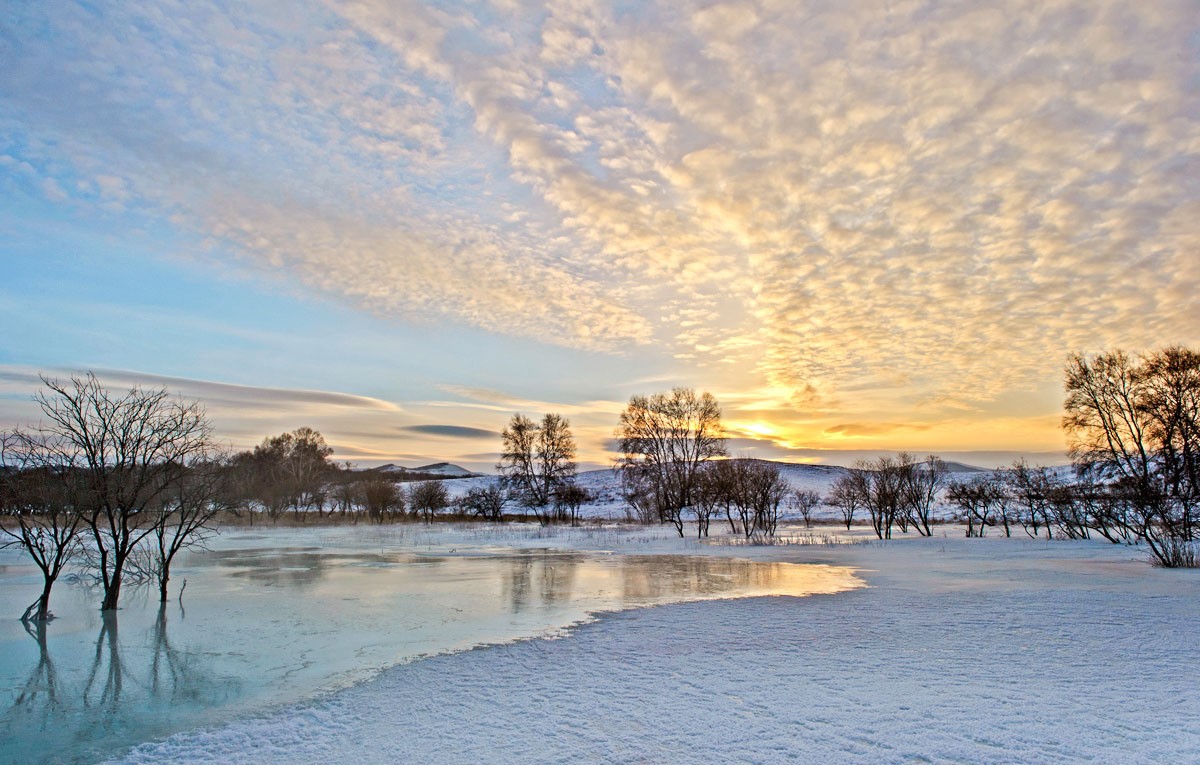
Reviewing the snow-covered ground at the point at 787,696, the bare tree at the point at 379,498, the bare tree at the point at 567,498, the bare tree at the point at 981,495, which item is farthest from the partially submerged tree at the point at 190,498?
the bare tree at the point at 379,498

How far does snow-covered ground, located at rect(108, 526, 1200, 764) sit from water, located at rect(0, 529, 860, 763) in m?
0.89

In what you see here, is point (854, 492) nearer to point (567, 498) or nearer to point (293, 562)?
point (567, 498)

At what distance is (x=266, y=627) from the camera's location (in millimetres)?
10898

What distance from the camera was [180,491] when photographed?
46.5 ft

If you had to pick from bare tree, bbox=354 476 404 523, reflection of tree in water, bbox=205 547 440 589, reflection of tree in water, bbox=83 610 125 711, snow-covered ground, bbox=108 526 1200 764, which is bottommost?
reflection of tree in water, bbox=205 547 440 589

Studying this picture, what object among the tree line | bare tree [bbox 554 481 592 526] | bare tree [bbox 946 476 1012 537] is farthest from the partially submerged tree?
bare tree [bbox 554 481 592 526]

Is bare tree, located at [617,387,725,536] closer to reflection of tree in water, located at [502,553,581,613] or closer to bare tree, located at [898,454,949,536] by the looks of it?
bare tree, located at [898,454,949,536]

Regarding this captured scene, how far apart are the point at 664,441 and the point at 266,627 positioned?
42.2m

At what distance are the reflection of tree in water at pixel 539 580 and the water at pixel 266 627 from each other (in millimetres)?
69

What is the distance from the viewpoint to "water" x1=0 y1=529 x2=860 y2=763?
664cm

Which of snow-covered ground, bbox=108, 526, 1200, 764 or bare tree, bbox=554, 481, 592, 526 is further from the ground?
bare tree, bbox=554, 481, 592, 526

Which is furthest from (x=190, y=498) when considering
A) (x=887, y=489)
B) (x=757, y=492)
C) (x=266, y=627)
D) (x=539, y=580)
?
(x=887, y=489)

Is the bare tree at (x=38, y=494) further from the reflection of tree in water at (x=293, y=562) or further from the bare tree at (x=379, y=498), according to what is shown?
the bare tree at (x=379, y=498)

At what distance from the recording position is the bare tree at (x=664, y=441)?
1976 inches
